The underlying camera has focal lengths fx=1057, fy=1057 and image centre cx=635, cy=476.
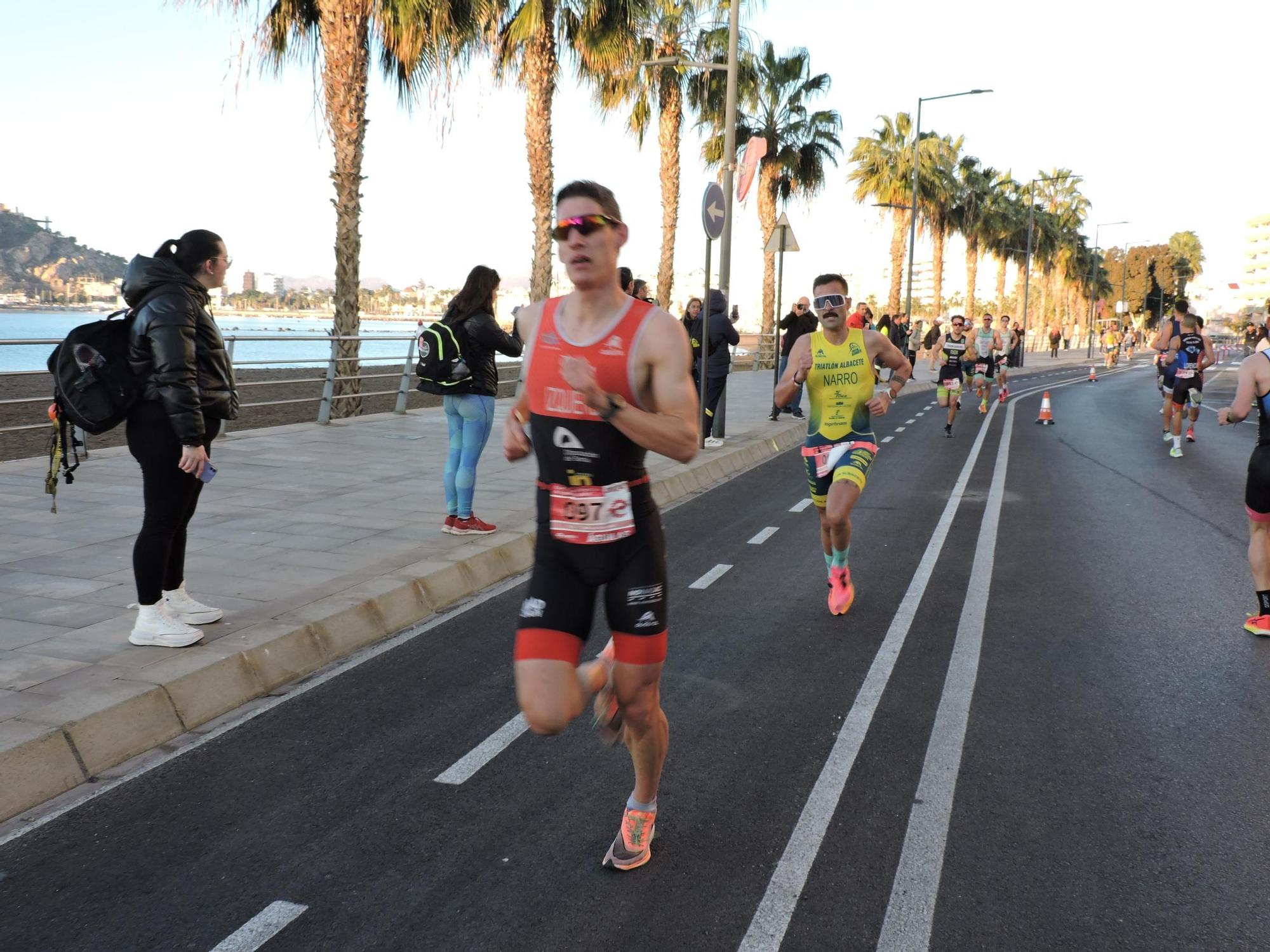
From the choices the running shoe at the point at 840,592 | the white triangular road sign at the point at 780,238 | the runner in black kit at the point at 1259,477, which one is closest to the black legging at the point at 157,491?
the running shoe at the point at 840,592

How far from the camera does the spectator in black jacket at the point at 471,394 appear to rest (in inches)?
302

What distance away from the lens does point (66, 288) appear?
11725 centimetres

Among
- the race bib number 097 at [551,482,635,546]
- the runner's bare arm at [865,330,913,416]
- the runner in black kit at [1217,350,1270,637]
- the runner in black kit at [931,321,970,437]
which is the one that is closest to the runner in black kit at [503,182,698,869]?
the race bib number 097 at [551,482,635,546]

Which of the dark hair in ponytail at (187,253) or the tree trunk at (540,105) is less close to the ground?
the tree trunk at (540,105)

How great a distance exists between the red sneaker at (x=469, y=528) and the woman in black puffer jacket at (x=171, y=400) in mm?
2776

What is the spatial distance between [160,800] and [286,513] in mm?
4628

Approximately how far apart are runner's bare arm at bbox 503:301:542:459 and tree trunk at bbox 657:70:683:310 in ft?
79.5

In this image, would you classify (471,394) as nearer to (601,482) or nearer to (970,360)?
(601,482)

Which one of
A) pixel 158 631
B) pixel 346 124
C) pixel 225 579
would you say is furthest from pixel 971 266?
pixel 158 631

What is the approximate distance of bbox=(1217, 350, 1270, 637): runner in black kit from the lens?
589 cm

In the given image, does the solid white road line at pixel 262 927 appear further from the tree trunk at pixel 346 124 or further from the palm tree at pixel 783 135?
the palm tree at pixel 783 135

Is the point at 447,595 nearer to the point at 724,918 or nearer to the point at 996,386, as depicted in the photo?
the point at 724,918

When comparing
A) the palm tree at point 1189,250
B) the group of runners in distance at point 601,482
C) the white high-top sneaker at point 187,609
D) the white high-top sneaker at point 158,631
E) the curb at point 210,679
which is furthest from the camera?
the palm tree at point 1189,250

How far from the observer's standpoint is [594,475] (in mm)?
3090
